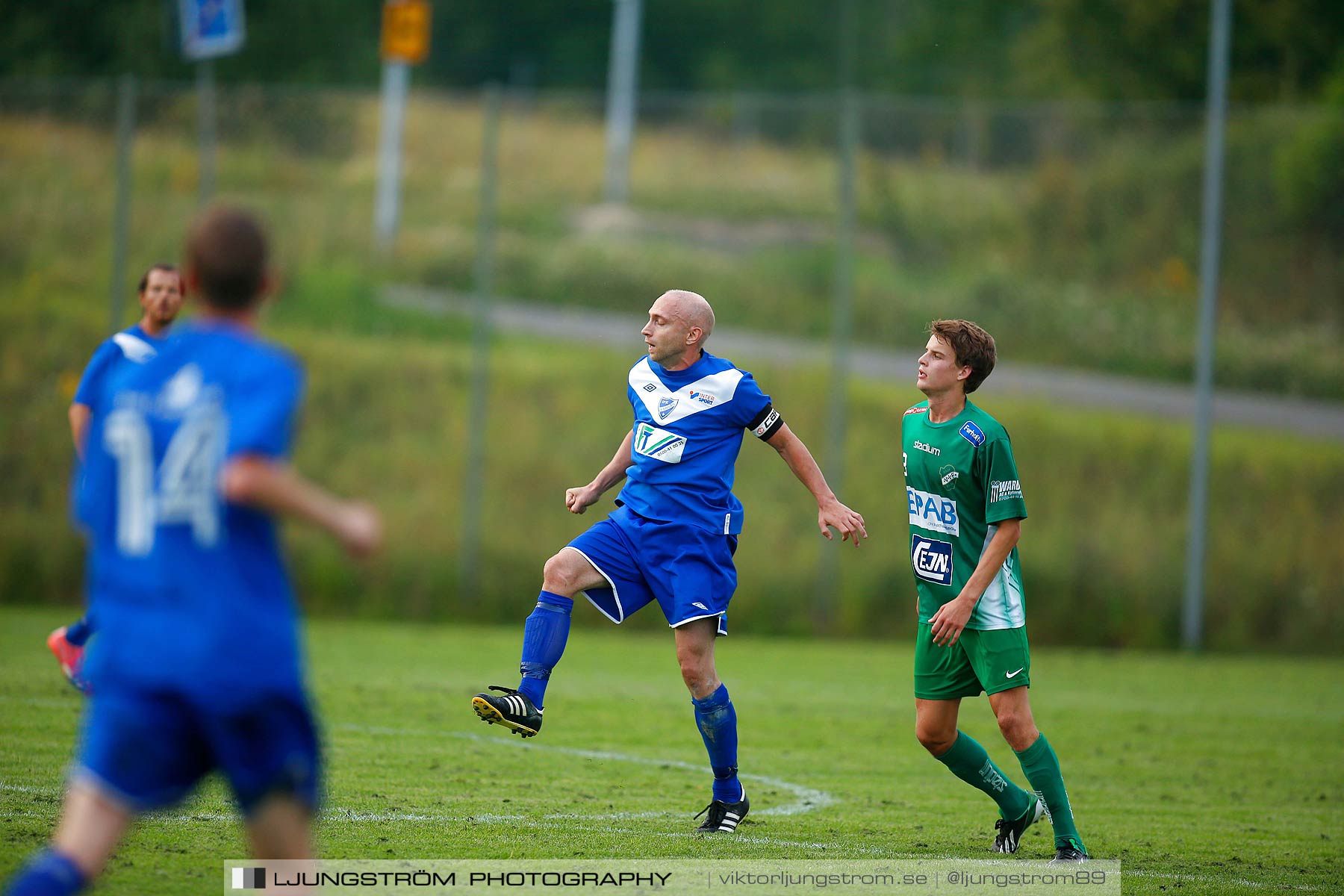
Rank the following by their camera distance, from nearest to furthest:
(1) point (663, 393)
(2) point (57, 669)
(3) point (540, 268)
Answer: (1) point (663, 393)
(2) point (57, 669)
(3) point (540, 268)

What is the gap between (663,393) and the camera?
610 centimetres

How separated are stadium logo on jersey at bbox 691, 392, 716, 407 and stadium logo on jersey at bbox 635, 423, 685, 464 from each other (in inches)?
6.7

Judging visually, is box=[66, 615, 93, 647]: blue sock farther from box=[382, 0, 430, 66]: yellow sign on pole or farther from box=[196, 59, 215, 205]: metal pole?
box=[382, 0, 430, 66]: yellow sign on pole

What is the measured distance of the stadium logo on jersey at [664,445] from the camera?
6.04 m

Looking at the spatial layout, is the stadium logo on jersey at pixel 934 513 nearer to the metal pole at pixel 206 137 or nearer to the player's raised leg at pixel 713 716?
the player's raised leg at pixel 713 716

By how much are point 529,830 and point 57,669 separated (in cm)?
528

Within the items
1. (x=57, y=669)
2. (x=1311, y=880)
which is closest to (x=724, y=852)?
(x=1311, y=880)

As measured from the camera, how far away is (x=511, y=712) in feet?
18.3

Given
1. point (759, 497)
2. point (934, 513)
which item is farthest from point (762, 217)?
point (934, 513)

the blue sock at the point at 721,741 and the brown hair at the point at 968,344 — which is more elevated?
the brown hair at the point at 968,344

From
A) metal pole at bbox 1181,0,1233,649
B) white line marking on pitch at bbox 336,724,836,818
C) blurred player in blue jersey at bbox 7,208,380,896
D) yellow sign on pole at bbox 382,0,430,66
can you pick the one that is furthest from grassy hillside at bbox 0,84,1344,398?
blurred player in blue jersey at bbox 7,208,380,896

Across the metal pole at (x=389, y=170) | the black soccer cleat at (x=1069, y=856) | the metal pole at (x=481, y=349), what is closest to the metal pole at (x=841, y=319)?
the metal pole at (x=481, y=349)

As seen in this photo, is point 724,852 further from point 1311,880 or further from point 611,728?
point 611,728

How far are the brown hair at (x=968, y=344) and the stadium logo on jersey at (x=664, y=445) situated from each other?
3.75 feet
